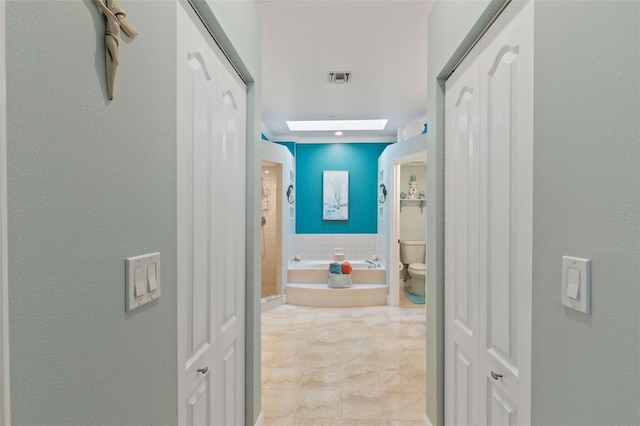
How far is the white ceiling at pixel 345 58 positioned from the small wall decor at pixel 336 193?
3.94 ft

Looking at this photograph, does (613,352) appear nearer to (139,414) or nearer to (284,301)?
(139,414)

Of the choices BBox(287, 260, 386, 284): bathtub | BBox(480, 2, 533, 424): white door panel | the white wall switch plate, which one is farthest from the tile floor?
the white wall switch plate

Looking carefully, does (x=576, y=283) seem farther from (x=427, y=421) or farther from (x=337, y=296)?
(x=337, y=296)

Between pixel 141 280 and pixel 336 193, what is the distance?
4801 millimetres

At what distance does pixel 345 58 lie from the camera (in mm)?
2781

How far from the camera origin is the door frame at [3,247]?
0.44 m

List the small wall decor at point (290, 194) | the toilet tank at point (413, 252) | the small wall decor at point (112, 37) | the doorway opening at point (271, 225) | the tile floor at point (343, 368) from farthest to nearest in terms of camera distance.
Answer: the toilet tank at point (413, 252), the small wall decor at point (290, 194), the doorway opening at point (271, 225), the tile floor at point (343, 368), the small wall decor at point (112, 37)

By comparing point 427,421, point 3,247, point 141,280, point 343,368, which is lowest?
point 343,368

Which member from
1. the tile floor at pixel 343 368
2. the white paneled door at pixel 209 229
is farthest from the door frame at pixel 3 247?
the tile floor at pixel 343 368

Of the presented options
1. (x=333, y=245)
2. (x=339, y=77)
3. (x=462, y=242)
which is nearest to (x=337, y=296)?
(x=333, y=245)

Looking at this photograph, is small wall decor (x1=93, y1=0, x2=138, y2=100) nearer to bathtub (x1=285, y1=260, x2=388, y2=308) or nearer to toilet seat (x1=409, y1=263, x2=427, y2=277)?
bathtub (x1=285, y1=260, x2=388, y2=308)

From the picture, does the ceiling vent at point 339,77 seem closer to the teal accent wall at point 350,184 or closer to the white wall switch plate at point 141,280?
the teal accent wall at point 350,184

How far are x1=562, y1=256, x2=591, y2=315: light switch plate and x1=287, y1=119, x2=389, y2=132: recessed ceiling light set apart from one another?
173 inches

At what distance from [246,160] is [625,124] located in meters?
1.48
